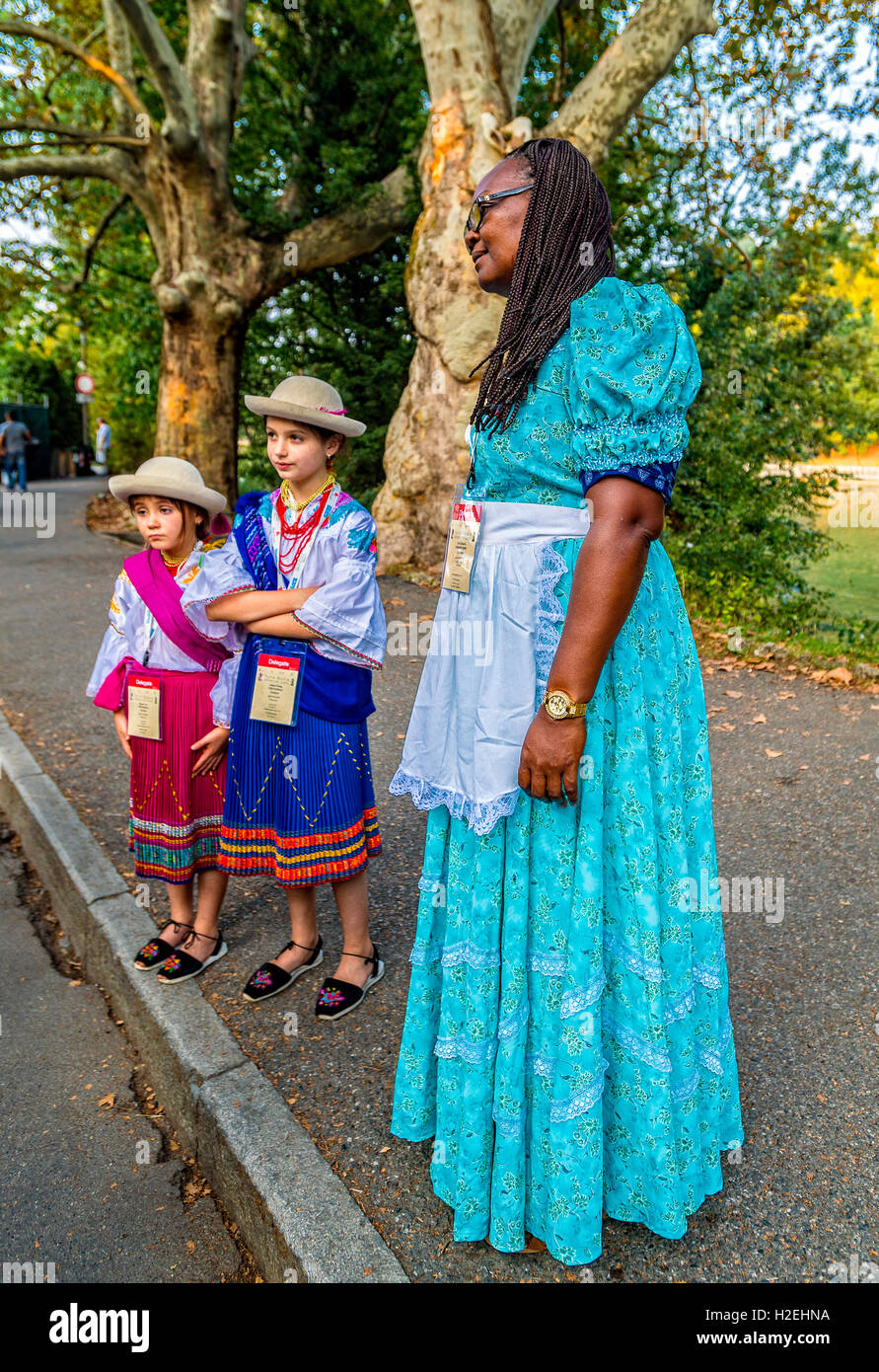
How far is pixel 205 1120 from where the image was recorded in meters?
2.67

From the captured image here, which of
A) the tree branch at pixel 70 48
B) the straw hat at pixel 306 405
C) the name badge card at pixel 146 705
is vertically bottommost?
the name badge card at pixel 146 705

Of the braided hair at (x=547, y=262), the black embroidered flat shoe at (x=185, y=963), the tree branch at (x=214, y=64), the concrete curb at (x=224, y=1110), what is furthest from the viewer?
the tree branch at (x=214, y=64)

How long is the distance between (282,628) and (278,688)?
19 centimetres

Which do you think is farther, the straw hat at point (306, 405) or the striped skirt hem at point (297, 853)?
the striped skirt hem at point (297, 853)

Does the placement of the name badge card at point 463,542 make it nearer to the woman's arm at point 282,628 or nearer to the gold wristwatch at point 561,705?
the gold wristwatch at point 561,705

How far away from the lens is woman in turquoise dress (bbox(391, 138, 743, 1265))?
190 centimetres

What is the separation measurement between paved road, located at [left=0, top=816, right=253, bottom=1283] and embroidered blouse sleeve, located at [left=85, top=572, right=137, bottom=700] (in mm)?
1218

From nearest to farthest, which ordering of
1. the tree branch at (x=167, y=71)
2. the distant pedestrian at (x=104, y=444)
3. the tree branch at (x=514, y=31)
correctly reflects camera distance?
the tree branch at (x=514, y=31) → the tree branch at (x=167, y=71) → the distant pedestrian at (x=104, y=444)

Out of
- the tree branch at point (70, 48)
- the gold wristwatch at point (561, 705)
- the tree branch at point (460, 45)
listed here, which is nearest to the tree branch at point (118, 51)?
the tree branch at point (70, 48)

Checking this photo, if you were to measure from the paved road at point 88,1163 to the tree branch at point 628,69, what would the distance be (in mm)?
8923

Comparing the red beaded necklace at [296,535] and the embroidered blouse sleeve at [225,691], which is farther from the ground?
the red beaded necklace at [296,535]

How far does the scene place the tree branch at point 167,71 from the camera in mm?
10305
